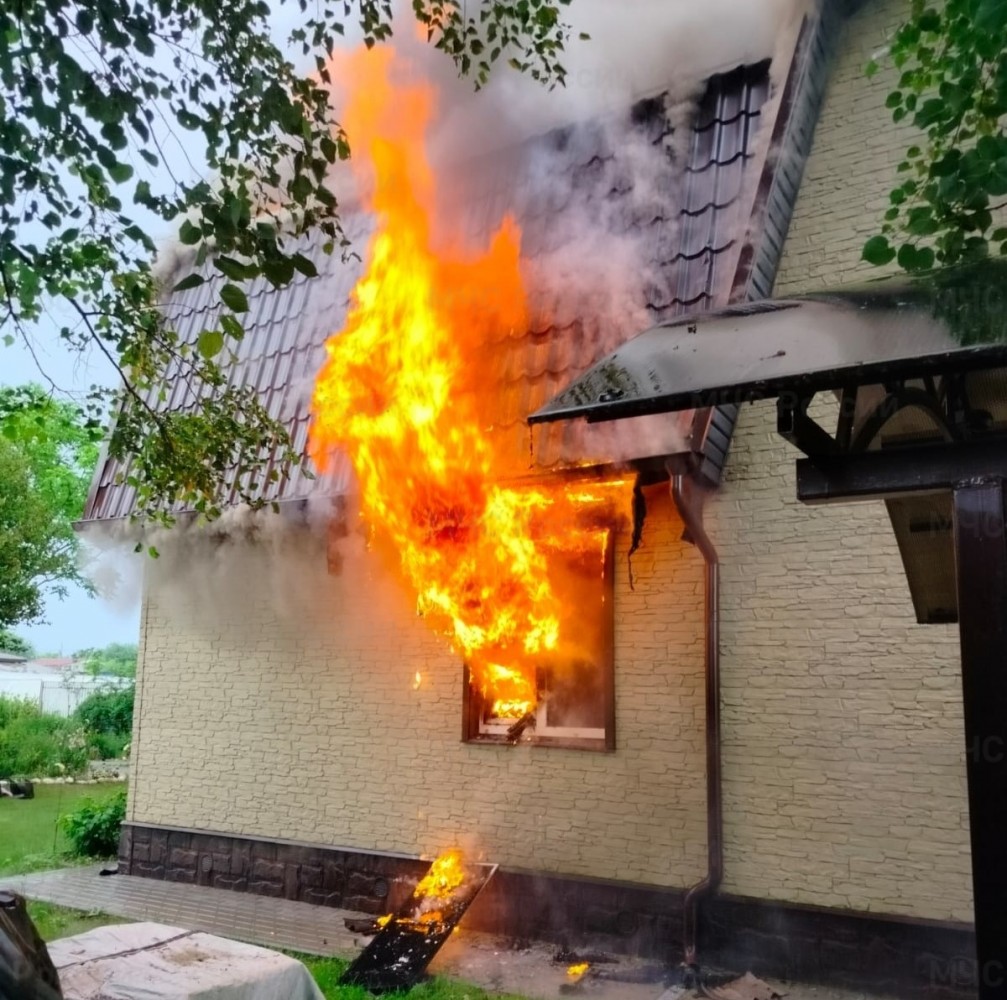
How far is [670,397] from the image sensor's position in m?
2.80

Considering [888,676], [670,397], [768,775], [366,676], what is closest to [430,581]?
[366,676]

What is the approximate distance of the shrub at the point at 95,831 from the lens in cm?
1125

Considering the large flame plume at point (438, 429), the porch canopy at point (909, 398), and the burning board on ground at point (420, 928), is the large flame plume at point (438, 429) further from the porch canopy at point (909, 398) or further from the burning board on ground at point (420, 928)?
the porch canopy at point (909, 398)

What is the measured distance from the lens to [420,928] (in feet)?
23.4

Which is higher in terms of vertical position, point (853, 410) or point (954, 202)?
point (954, 202)

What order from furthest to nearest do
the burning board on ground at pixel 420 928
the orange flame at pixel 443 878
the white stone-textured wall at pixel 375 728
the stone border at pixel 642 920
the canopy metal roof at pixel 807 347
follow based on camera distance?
the orange flame at pixel 443 878 → the white stone-textured wall at pixel 375 728 → the burning board on ground at pixel 420 928 → the stone border at pixel 642 920 → the canopy metal roof at pixel 807 347

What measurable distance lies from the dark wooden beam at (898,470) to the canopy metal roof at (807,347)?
1.59ft

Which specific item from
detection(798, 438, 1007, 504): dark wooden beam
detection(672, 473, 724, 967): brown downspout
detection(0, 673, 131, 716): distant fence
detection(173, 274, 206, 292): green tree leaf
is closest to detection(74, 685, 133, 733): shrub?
detection(0, 673, 131, 716): distant fence

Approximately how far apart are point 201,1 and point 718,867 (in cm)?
645

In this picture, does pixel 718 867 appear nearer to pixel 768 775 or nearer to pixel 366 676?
pixel 768 775

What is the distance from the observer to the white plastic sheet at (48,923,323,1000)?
3938 millimetres

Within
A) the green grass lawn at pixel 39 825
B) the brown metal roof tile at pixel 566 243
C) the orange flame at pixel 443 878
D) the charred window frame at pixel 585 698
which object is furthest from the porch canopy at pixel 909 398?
the green grass lawn at pixel 39 825

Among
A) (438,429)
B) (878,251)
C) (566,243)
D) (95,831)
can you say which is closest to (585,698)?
(438,429)

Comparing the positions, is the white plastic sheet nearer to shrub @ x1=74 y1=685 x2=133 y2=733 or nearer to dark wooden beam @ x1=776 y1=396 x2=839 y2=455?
dark wooden beam @ x1=776 y1=396 x2=839 y2=455
